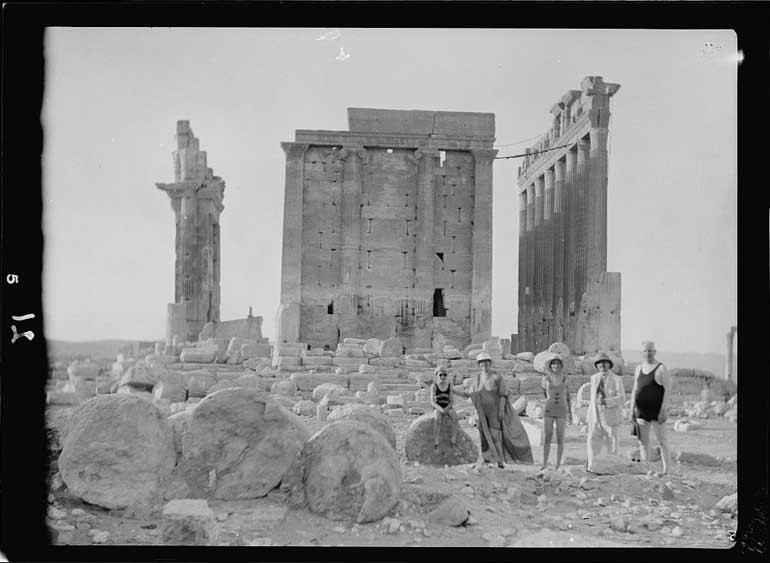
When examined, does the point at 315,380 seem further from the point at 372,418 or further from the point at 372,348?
the point at 372,418

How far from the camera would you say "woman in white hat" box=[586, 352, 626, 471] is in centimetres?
942

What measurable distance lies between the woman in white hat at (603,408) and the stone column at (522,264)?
15773mm

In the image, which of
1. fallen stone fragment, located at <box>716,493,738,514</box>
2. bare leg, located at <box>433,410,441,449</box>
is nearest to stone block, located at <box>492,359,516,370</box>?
bare leg, located at <box>433,410,441,449</box>

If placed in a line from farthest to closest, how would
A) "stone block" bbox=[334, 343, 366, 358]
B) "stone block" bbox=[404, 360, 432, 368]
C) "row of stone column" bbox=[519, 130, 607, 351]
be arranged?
"row of stone column" bbox=[519, 130, 607, 351] → "stone block" bbox=[334, 343, 366, 358] → "stone block" bbox=[404, 360, 432, 368]

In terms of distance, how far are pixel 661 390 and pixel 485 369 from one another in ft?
6.77

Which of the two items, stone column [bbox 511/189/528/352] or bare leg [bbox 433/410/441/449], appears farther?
stone column [bbox 511/189/528/352]

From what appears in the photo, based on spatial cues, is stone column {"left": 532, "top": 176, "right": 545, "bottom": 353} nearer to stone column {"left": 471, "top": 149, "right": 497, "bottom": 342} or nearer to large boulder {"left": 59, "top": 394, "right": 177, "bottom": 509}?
stone column {"left": 471, "top": 149, "right": 497, "bottom": 342}

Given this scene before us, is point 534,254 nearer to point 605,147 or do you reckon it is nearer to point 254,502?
point 605,147

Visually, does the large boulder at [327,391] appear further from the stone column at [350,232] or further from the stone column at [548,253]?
the stone column at [548,253]

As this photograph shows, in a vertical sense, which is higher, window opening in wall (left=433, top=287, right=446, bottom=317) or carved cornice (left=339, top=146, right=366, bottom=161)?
carved cornice (left=339, top=146, right=366, bottom=161)

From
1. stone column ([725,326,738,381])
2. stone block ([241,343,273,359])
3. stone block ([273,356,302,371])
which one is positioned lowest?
stone block ([273,356,302,371])

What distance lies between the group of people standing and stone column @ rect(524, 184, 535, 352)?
14.9m

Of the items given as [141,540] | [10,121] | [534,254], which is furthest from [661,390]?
[534,254]

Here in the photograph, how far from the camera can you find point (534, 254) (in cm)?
2619
